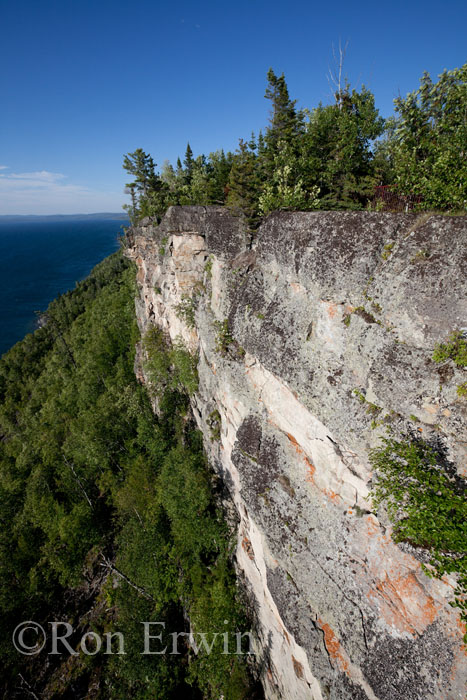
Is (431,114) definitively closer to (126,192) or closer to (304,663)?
(304,663)

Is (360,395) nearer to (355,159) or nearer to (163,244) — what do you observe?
(355,159)

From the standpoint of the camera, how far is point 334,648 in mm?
9023

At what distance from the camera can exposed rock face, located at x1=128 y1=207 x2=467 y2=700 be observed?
695cm

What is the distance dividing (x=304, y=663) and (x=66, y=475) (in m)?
25.8

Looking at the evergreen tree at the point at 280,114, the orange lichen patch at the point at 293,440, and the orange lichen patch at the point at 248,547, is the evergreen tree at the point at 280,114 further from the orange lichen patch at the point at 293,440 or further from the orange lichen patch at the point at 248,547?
the orange lichen patch at the point at 248,547

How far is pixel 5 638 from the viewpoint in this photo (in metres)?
20.3

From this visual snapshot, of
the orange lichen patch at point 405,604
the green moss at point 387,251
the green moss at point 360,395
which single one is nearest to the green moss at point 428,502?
the orange lichen patch at point 405,604

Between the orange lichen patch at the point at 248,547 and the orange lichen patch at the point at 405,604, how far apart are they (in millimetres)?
8700

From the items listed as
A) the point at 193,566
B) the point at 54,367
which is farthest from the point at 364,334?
the point at 54,367

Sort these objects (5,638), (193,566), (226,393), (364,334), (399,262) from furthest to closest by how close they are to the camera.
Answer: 1. (5,638)
2. (193,566)
3. (226,393)
4. (364,334)
5. (399,262)

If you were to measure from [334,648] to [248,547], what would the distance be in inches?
283

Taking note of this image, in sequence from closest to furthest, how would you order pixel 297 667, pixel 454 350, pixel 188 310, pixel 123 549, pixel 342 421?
pixel 454 350 → pixel 342 421 → pixel 297 667 → pixel 188 310 → pixel 123 549

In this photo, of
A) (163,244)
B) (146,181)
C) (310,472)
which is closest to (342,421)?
(310,472)

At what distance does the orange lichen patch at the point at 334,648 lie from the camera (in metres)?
8.72
